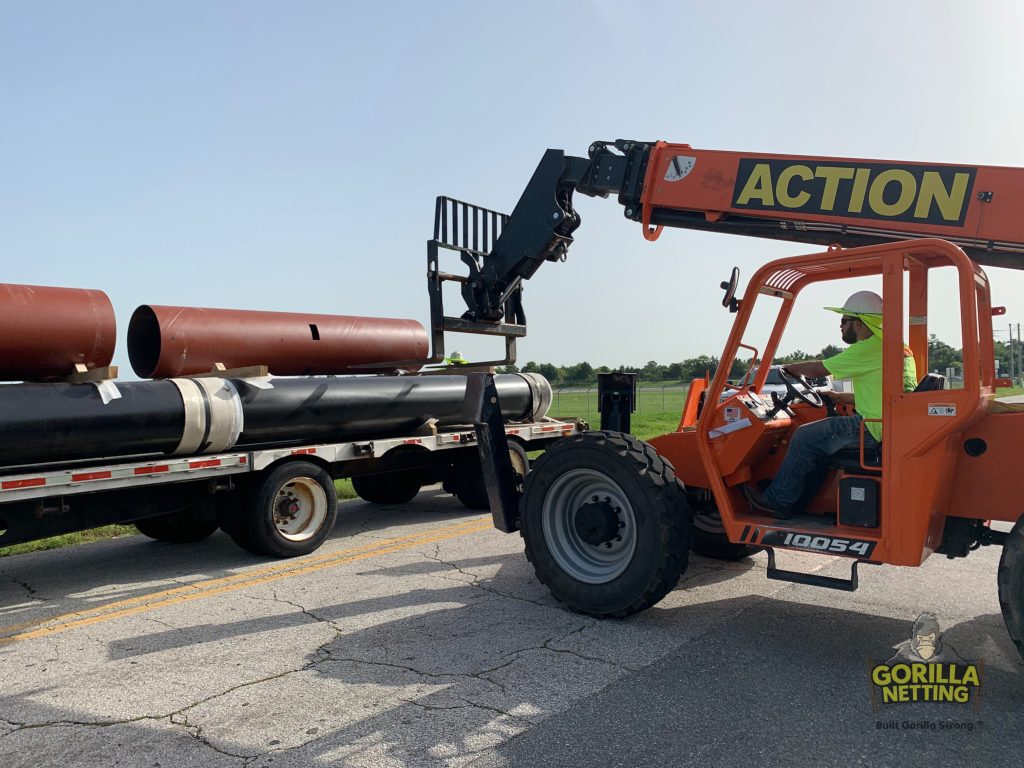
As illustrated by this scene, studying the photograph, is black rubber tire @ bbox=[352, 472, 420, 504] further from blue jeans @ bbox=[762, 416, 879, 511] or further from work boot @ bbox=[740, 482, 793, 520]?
blue jeans @ bbox=[762, 416, 879, 511]

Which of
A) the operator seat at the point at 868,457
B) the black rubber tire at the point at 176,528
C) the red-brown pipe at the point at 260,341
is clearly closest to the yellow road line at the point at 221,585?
the black rubber tire at the point at 176,528

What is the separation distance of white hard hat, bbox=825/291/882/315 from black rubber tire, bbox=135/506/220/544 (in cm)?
623

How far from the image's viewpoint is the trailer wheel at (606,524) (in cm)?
541

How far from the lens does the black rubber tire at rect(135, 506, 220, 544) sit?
8461 millimetres

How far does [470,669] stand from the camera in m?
4.77

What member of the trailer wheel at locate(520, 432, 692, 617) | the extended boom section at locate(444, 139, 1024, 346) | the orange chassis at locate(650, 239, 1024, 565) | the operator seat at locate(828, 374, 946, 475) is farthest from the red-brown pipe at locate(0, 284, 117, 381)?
the operator seat at locate(828, 374, 946, 475)

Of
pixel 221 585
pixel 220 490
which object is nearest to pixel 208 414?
pixel 220 490

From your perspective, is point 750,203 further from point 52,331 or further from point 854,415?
point 52,331

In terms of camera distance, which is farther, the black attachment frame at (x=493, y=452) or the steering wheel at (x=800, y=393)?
the black attachment frame at (x=493, y=452)

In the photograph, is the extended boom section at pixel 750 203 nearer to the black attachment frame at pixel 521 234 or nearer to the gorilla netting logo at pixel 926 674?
the black attachment frame at pixel 521 234

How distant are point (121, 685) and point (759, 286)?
4534 millimetres

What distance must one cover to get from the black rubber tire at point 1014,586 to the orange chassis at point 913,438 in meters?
0.46

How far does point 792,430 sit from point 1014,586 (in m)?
2.06

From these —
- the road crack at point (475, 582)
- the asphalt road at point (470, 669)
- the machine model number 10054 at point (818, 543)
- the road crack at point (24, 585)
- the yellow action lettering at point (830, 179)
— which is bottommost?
the road crack at point (24, 585)
